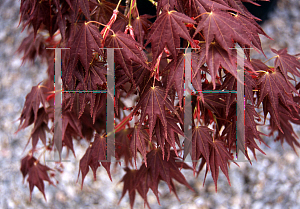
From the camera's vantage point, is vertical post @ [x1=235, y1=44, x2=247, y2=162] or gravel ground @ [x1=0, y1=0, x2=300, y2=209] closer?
vertical post @ [x1=235, y1=44, x2=247, y2=162]

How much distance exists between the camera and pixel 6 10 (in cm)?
121

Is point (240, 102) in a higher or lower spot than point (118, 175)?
higher

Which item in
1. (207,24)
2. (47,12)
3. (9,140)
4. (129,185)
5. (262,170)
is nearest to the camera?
(207,24)

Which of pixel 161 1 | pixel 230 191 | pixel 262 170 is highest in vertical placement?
pixel 161 1

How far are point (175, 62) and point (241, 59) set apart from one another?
11cm

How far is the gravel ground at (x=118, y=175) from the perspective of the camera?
1.08m

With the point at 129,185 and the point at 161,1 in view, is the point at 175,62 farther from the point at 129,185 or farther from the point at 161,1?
the point at 129,185

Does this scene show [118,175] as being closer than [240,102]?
No

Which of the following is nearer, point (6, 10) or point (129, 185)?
point (129, 185)

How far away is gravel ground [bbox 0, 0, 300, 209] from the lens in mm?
1079

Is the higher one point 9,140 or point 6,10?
point 6,10

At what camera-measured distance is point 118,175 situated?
1158mm

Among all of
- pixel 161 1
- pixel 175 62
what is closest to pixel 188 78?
pixel 175 62

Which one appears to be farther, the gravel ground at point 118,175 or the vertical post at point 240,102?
the gravel ground at point 118,175
